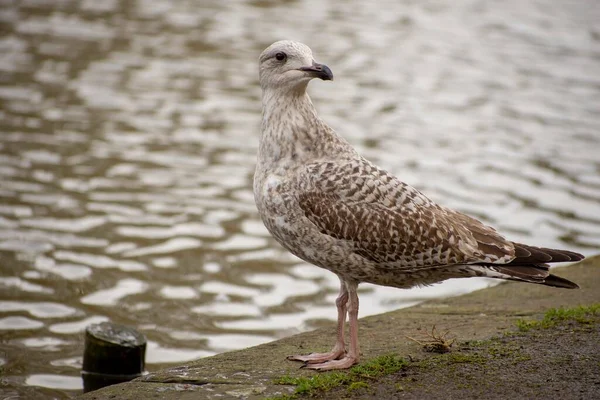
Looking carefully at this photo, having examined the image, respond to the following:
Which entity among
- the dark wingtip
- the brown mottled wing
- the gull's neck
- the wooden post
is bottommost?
the wooden post

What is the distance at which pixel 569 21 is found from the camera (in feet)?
62.8

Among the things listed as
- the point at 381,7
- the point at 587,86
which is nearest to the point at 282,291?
the point at 587,86

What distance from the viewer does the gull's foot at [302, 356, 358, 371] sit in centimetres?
578

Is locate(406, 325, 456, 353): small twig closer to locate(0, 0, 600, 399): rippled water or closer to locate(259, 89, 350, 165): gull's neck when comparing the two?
locate(259, 89, 350, 165): gull's neck

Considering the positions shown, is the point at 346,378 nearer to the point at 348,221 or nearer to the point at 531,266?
the point at 348,221

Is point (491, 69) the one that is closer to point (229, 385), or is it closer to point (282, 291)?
point (282, 291)

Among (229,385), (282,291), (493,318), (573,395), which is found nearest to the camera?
(573,395)

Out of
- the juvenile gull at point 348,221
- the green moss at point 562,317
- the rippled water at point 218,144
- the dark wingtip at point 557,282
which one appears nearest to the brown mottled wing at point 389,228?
the juvenile gull at point 348,221

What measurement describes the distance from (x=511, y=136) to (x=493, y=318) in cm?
717

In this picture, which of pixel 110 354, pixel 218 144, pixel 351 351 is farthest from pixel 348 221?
pixel 218 144

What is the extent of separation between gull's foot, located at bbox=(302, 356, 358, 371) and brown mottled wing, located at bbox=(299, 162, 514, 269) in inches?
→ 25.7

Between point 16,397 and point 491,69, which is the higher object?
point 491,69

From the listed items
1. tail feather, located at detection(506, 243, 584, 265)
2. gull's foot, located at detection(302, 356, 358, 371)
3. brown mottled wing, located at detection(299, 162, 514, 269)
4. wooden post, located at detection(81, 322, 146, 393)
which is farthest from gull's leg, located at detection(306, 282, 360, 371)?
wooden post, located at detection(81, 322, 146, 393)

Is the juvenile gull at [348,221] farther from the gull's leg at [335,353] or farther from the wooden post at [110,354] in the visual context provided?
the wooden post at [110,354]
